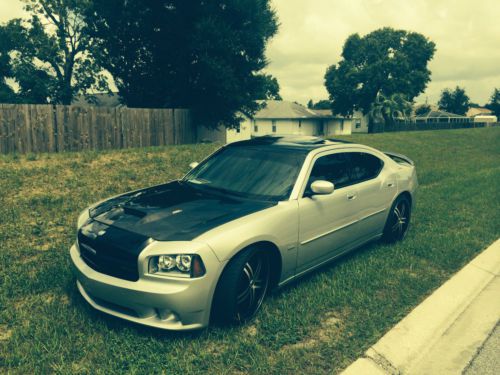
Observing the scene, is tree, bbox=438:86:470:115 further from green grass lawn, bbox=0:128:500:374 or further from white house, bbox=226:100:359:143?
green grass lawn, bbox=0:128:500:374

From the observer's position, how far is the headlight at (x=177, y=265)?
124 inches

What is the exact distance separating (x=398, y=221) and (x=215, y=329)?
3.59 metres

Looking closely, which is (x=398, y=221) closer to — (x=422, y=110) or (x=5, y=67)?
(x=5, y=67)

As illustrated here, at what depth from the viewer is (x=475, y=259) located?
17.6 feet

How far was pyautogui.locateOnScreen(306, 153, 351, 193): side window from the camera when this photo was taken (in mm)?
4527

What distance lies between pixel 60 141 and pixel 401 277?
12157 mm

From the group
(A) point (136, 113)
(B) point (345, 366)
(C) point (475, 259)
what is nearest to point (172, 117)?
(A) point (136, 113)

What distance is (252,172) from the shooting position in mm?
4527

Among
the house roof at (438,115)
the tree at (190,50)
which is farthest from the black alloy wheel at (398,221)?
the house roof at (438,115)

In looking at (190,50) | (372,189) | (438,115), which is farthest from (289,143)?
(438,115)

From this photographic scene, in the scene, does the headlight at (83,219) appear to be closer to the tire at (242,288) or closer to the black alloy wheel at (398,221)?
the tire at (242,288)

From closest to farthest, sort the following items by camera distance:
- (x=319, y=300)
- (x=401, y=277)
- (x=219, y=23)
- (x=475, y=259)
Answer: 1. (x=319, y=300)
2. (x=401, y=277)
3. (x=475, y=259)
4. (x=219, y=23)

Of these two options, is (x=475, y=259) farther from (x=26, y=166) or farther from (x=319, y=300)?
(x=26, y=166)

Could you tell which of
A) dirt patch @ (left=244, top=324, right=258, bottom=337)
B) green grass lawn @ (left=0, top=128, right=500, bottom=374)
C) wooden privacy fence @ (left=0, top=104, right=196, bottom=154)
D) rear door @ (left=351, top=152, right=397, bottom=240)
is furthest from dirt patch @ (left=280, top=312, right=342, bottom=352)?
wooden privacy fence @ (left=0, top=104, right=196, bottom=154)
